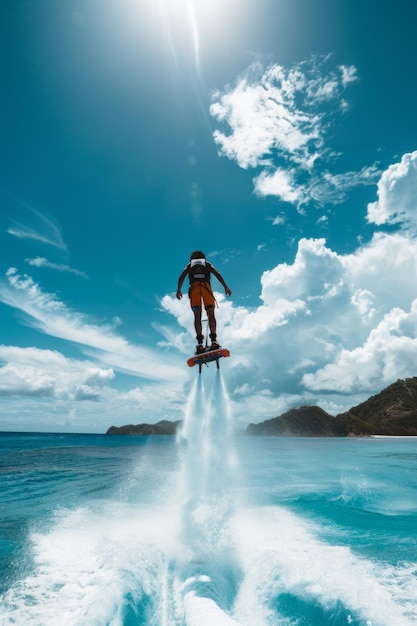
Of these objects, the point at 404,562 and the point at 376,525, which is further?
the point at 376,525

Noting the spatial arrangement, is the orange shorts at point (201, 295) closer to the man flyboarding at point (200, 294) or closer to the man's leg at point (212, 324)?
the man flyboarding at point (200, 294)

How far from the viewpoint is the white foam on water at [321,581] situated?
5621mm

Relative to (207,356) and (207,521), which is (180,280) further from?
(207,521)

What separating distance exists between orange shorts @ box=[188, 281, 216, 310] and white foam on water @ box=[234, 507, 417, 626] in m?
6.97

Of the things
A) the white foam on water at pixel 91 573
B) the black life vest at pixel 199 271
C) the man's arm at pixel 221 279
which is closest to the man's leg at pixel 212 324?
the black life vest at pixel 199 271

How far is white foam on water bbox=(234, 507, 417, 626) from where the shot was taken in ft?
18.4

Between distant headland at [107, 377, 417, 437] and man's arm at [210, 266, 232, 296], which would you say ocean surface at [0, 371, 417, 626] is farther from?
distant headland at [107, 377, 417, 437]

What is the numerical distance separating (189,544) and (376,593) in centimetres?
463

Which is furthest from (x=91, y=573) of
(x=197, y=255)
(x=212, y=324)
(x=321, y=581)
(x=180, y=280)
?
(x=197, y=255)

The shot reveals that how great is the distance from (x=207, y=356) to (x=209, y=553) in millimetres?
5245

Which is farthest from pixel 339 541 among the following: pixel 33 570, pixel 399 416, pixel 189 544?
pixel 399 416

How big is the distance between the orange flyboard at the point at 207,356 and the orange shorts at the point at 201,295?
58.6 inches

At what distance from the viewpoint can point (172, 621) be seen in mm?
5648

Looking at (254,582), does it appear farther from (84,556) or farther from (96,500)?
(96,500)
